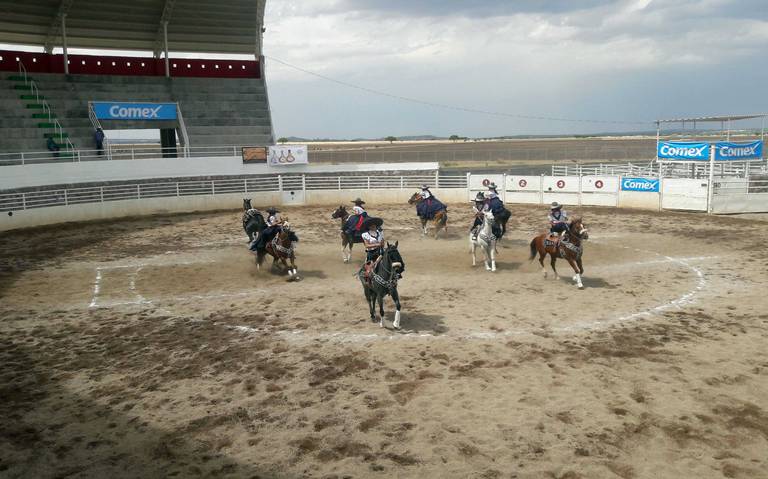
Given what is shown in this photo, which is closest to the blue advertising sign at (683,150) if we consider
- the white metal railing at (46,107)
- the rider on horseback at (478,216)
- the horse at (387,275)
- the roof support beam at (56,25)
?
the rider on horseback at (478,216)

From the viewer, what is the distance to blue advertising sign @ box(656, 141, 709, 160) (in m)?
27.6

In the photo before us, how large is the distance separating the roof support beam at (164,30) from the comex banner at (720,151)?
31950mm

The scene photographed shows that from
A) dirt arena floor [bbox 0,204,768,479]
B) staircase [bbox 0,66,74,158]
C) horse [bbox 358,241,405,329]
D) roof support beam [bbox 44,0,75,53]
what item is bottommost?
dirt arena floor [bbox 0,204,768,479]

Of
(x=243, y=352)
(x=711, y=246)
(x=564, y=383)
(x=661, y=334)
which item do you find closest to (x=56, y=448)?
(x=243, y=352)

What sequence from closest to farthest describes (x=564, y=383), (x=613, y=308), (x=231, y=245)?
(x=564, y=383) < (x=613, y=308) < (x=231, y=245)

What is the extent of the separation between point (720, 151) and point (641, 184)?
3717 mm

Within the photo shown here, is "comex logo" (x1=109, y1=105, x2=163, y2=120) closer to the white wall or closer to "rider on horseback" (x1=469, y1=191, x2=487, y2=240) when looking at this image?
the white wall

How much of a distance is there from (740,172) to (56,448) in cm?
3415

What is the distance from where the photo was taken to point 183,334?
11.6 m

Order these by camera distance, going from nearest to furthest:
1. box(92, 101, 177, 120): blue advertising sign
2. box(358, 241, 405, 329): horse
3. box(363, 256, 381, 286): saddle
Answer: box(358, 241, 405, 329): horse < box(363, 256, 381, 286): saddle < box(92, 101, 177, 120): blue advertising sign

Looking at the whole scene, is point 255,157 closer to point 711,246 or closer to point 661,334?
point 711,246

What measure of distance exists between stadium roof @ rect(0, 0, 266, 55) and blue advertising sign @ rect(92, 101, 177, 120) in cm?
670

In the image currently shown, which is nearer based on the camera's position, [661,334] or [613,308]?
[661,334]

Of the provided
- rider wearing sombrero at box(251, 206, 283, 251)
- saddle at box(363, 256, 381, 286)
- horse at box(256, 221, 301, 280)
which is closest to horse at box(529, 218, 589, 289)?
saddle at box(363, 256, 381, 286)
